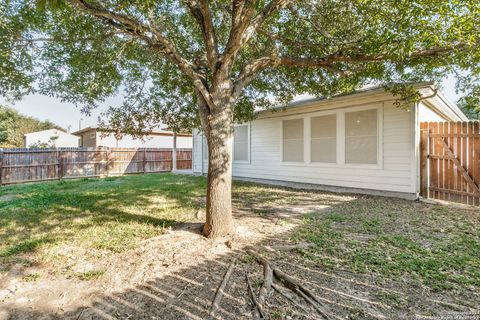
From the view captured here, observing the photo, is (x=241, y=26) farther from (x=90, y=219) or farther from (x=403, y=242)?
(x=90, y=219)

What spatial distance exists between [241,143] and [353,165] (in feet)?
16.4

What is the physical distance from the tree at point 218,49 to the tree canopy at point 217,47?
21 mm

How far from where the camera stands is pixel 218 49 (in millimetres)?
4266

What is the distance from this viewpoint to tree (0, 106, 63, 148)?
82.2ft

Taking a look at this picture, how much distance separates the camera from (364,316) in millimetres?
2059

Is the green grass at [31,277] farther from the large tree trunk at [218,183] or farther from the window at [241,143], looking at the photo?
the window at [241,143]

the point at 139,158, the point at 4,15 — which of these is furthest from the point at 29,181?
the point at 4,15

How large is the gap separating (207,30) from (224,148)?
180cm

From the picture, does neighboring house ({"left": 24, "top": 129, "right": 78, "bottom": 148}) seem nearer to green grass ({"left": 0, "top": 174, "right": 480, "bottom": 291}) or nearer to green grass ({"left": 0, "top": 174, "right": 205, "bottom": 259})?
green grass ({"left": 0, "top": 174, "right": 205, "bottom": 259})

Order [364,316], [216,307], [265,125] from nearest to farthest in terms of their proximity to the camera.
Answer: [364,316], [216,307], [265,125]

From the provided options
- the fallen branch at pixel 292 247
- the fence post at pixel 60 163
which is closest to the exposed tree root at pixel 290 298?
the fallen branch at pixel 292 247

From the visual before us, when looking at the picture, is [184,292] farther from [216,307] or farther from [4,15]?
[4,15]

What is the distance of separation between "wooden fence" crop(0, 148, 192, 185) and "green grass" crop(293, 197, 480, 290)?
1301 centimetres

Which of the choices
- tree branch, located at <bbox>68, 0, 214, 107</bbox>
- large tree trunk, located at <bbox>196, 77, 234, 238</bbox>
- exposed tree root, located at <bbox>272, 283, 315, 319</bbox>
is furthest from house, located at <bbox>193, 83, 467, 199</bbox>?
exposed tree root, located at <bbox>272, 283, 315, 319</bbox>
